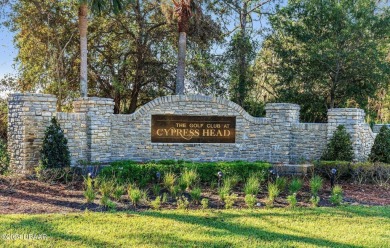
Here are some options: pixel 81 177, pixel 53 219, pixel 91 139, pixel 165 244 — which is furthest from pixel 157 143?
pixel 165 244

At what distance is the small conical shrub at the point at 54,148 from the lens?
31.3 ft

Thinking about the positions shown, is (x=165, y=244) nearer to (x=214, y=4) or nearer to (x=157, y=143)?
(x=157, y=143)

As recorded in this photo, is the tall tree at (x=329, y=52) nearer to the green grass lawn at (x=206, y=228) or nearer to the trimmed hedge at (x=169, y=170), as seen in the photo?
the trimmed hedge at (x=169, y=170)

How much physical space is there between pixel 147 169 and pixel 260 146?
4297 millimetres

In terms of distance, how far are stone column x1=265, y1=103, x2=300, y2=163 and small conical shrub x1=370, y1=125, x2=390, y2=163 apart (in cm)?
249

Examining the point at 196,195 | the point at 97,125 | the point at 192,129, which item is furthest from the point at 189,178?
the point at 97,125

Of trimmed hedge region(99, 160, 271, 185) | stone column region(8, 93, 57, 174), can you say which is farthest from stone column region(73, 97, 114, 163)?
trimmed hedge region(99, 160, 271, 185)

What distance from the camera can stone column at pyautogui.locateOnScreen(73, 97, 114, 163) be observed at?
10.7 metres

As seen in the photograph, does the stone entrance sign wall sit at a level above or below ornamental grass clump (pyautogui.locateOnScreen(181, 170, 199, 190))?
above

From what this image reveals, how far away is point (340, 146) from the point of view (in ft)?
37.7

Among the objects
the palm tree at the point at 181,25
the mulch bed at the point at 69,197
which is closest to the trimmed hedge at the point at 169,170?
the mulch bed at the point at 69,197

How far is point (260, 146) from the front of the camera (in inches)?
474

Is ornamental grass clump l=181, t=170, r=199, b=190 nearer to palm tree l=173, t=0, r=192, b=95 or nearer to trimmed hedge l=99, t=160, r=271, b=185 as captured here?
trimmed hedge l=99, t=160, r=271, b=185

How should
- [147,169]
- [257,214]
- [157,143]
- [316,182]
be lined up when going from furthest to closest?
[157,143], [147,169], [316,182], [257,214]
